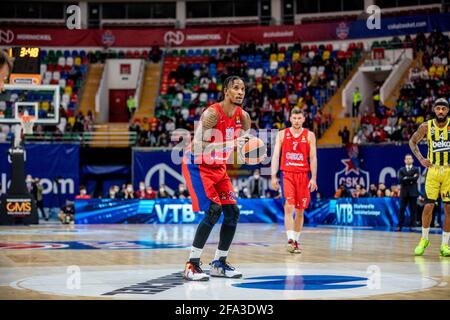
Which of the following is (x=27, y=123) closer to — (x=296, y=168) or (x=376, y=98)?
(x=296, y=168)

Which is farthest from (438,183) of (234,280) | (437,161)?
(234,280)

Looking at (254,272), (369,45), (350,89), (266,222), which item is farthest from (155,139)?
(254,272)

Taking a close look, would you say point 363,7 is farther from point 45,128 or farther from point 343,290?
point 343,290

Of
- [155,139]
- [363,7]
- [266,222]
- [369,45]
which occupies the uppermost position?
[363,7]

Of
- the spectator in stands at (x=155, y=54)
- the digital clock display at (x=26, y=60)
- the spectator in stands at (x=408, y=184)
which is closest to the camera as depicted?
the spectator in stands at (x=408, y=184)

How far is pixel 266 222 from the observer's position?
90.0 ft

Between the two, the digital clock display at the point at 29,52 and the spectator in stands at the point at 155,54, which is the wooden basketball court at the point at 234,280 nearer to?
the digital clock display at the point at 29,52

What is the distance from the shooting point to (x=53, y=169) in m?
32.1

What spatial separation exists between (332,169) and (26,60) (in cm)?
1394

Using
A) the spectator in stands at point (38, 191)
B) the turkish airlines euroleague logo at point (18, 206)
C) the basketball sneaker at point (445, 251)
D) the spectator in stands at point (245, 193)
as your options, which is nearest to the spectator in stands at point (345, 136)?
the spectator in stands at point (245, 193)

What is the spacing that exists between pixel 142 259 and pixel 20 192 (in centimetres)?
1542

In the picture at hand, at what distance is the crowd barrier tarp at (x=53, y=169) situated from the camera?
31766mm

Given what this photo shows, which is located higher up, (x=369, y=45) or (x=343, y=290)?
(x=369, y=45)
